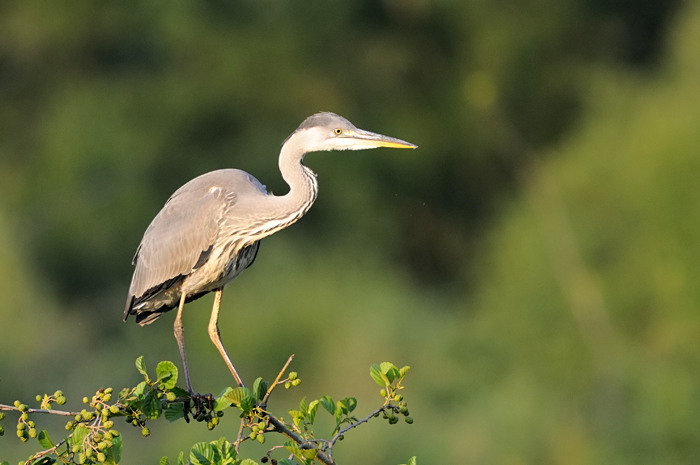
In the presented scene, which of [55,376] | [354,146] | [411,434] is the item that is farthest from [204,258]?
[55,376]

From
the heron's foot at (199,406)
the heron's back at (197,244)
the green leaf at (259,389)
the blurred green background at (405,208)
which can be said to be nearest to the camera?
the green leaf at (259,389)

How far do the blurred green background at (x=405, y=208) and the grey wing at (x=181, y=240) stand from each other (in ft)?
18.5

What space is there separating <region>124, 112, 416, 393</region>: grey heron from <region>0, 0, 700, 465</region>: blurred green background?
18.4ft

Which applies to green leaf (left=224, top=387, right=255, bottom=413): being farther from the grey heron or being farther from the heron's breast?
the heron's breast

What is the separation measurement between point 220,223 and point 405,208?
974 centimetres

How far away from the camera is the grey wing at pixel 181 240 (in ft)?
13.1

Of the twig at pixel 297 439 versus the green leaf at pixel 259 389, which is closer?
the twig at pixel 297 439

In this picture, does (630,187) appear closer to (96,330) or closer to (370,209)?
(370,209)

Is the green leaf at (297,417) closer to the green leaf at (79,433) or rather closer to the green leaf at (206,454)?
the green leaf at (206,454)

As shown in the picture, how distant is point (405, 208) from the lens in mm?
13648

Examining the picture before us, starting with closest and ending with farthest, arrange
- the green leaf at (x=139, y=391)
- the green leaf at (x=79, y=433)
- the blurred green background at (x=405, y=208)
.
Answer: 1. the green leaf at (x=79, y=433)
2. the green leaf at (x=139, y=391)
3. the blurred green background at (x=405, y=208)

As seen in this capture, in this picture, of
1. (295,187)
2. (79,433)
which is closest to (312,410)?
(79,433)

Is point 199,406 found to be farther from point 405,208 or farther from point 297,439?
point 405,208

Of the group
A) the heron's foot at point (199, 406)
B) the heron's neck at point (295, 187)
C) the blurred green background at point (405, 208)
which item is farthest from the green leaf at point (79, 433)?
the blurred green background at point (405, 208)
